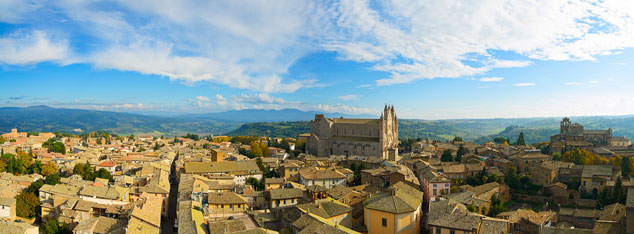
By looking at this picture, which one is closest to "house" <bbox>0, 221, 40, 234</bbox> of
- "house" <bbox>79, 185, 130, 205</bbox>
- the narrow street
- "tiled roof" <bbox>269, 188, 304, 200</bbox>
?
"house" <bbox>79, 185, 130, 205</bbox>

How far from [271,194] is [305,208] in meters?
5.99

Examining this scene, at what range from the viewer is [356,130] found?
236 feet

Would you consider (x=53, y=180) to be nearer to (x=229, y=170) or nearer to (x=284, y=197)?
(x=229, y=170)

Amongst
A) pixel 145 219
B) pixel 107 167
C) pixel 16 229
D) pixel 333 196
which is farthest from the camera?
pixel 107 167

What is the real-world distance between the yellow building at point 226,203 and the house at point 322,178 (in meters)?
9.98

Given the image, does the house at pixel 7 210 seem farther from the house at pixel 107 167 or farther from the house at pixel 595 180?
the house at pixel 595 180

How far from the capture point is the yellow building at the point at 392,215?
26578 millimetres

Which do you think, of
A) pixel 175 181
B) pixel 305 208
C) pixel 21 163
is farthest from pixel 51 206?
pixel 305 208

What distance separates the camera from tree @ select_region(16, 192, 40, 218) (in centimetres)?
3856

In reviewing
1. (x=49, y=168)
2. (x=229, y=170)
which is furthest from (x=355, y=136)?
(x=49, y=168)

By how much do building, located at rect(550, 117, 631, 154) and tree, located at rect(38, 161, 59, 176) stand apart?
78710 mm

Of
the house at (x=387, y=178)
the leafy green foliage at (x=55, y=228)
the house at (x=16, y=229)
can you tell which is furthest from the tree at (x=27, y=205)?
the house at (x=387, y=178)

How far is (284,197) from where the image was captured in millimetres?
35406

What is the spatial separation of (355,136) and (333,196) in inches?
1474
